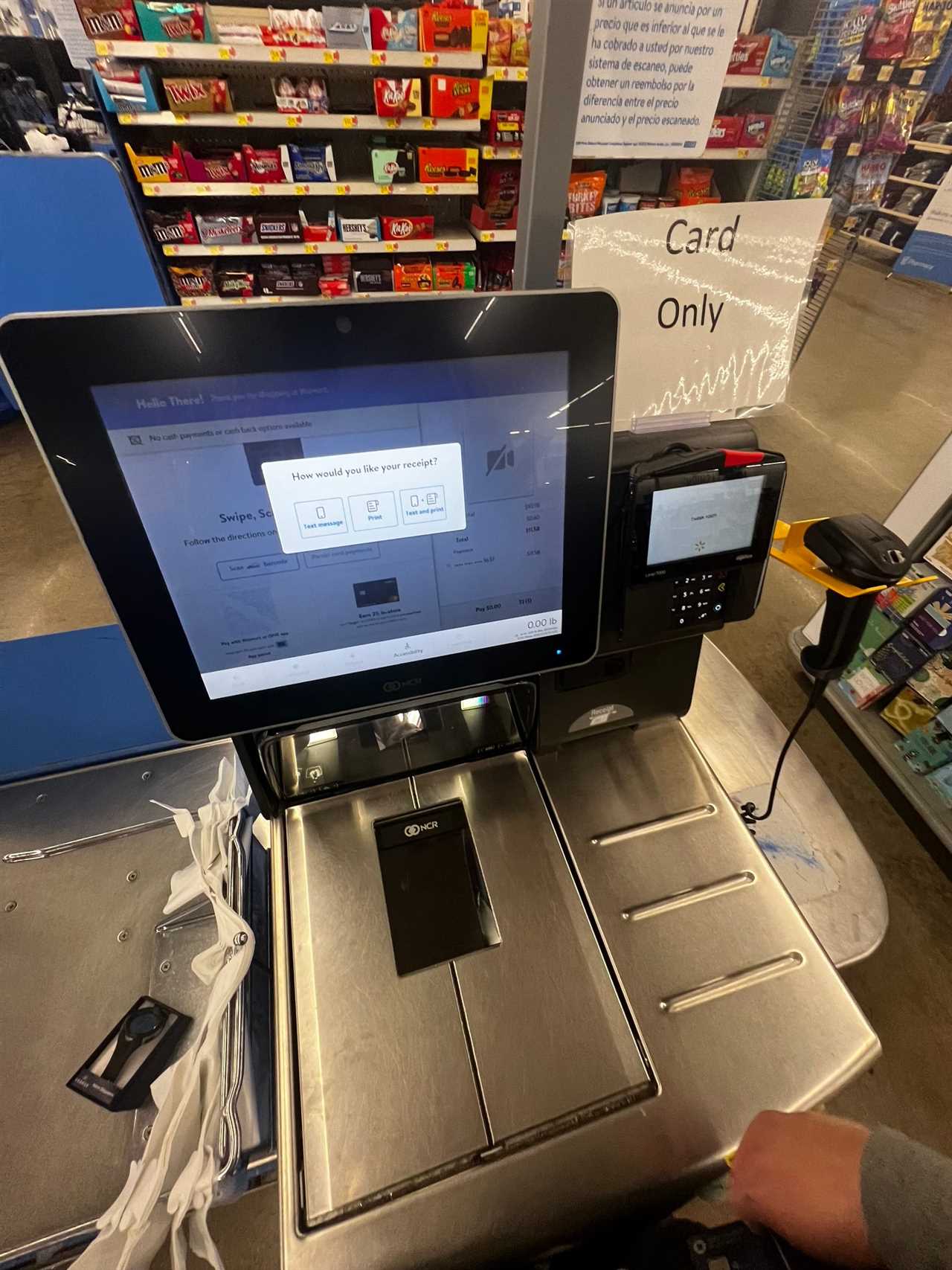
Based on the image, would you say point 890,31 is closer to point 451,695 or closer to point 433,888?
point 451,695

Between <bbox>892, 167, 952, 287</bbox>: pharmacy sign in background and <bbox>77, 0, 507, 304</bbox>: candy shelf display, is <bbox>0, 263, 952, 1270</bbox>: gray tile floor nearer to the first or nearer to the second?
<bbox>892, 167, 952, 287</bbox>: pharmacy sign in background

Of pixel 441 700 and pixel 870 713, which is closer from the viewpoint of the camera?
pixel 441 700

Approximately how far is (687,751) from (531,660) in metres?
0.31

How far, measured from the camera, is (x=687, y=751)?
2.55 feet

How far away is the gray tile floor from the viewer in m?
1.21

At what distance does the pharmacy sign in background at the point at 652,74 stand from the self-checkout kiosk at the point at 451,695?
8.2 inches

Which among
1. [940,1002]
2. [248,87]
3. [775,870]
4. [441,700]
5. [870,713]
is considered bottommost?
[940,1002]

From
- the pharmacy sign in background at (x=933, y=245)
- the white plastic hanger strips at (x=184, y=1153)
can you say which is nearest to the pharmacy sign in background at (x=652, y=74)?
the white plastic hanger strips at (x=184, y=1153)

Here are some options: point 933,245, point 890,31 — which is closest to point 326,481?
point 890,31

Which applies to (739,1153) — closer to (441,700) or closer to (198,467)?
(441,700)

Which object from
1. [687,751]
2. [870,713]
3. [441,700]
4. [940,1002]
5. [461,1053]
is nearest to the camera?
[461,1053]

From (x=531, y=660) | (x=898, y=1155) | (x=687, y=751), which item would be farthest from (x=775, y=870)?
(x=531, y=660)

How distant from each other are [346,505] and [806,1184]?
0.63 meters

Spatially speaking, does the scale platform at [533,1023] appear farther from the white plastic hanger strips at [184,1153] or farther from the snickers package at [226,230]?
the snickers package at [226,230]
